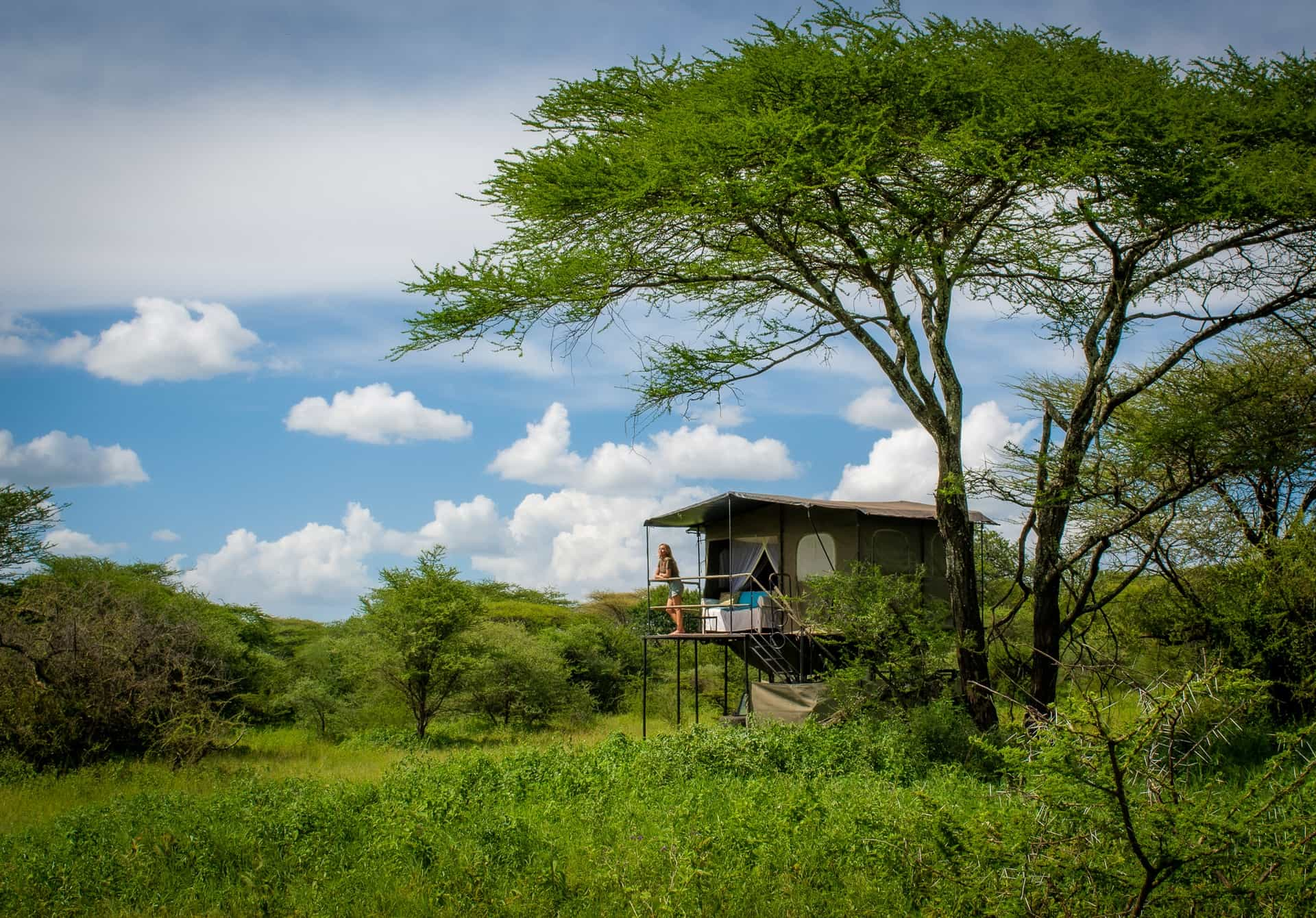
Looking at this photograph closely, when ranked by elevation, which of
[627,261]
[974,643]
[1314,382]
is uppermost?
[627,261]

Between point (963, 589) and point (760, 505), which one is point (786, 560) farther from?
point (963, 589)

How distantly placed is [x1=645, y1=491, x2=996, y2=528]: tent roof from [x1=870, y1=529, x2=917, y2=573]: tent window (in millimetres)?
360

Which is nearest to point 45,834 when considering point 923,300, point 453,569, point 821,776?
point 821,776

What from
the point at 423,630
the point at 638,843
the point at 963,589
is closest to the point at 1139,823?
the point at 638,843

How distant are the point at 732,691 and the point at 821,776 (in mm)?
15393

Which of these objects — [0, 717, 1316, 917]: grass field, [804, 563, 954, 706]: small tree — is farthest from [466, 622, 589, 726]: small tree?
[0, 717, 1316, 917]: grass field

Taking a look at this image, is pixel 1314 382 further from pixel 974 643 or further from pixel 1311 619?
pixel 974 643

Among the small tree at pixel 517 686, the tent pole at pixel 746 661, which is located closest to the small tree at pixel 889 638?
the tent pole at pixel 746 661

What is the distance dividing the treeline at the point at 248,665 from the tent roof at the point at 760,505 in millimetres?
4754

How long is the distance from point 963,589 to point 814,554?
511 centimetres

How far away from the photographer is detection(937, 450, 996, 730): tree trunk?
11.5 meters

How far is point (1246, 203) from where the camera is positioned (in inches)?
431

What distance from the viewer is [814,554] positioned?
1667cm

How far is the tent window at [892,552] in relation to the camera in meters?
16.6
